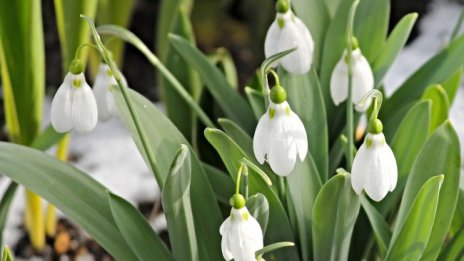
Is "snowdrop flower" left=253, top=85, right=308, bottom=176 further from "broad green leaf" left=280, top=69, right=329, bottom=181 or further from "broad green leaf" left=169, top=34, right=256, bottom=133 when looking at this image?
"broad green leaf" left=169, top=34, right=256, bottom=133

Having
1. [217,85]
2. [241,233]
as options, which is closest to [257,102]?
[217,85]

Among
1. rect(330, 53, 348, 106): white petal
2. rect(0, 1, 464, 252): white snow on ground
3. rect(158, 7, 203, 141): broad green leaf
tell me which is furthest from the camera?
rect(0, 1, 464, 252): white snow on ground

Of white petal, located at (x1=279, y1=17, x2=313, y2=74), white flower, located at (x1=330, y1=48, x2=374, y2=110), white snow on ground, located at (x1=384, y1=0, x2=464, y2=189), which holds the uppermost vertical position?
white petal, located at (x1=279, y1=17, x2=313, y2=74)

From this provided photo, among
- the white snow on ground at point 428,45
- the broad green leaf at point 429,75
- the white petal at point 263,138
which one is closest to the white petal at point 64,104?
the white petal at point 263,138

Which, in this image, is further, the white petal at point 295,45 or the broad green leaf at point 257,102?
the broad green leaf at point 257,102

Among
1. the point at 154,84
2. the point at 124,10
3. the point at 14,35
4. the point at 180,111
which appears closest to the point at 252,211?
the point at 180,111

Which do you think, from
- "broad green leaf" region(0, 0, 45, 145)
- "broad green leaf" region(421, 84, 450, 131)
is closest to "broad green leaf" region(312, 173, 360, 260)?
"broad green leaf" region(421, 84, 450, 131)

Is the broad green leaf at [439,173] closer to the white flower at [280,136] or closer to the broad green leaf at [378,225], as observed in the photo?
the broad green leaf at [378,225]
